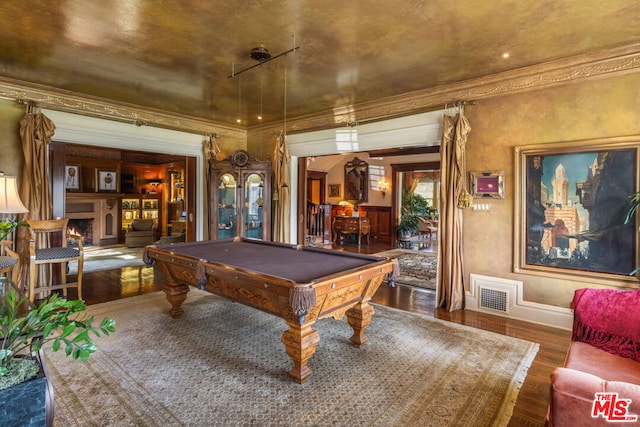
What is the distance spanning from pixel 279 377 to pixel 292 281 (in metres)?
0.86

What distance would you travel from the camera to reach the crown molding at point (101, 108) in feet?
14.2

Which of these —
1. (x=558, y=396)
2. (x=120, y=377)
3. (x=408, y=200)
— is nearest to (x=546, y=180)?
(x=558, y=396)

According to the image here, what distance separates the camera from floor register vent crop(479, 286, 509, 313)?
397cm

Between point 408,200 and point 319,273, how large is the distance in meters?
8.07

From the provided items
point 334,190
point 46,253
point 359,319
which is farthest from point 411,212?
point 46,253

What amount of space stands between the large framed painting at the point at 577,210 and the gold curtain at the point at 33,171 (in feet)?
19.5

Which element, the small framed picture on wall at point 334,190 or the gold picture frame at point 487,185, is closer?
the gold picture frame at point 487,185

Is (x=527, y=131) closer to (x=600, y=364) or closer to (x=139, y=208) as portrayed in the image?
(x=600, y=364)

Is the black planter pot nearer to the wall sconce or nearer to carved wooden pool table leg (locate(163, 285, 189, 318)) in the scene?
carved wooden pool table leg (locate(163, 285, 189, 318))

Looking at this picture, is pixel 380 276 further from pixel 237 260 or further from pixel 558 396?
pixel 558 396

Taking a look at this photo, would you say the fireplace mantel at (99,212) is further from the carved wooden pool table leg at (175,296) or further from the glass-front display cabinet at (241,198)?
the carved wooden pool table leg at (175,296)

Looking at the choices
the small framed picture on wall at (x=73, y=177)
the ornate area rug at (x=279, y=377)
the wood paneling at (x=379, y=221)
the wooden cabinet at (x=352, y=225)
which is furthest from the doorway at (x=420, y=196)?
the small framed picture on wall at (x=73, y=177)

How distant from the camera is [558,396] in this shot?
1289mm

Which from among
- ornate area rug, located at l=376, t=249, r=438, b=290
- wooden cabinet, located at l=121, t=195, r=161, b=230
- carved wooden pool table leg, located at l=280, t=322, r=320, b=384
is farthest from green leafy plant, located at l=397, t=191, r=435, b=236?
wooden cabinet, located at l=121, t=195, r=161, b=230
